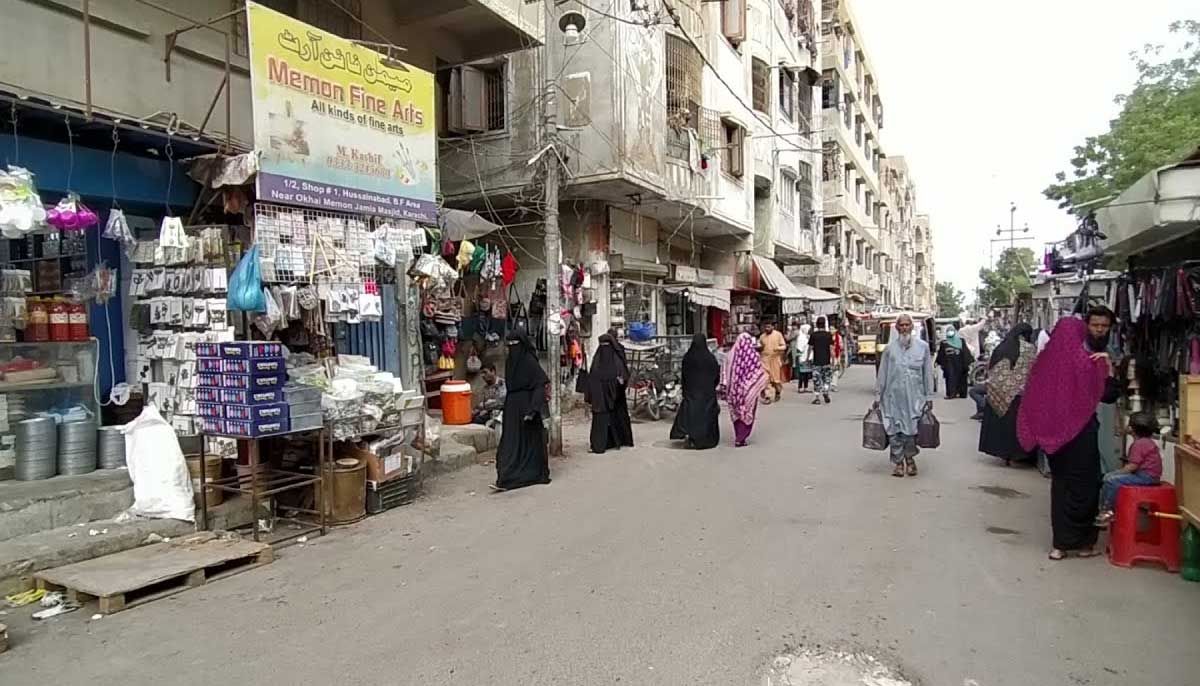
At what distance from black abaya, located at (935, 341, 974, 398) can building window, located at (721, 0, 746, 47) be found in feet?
31.7

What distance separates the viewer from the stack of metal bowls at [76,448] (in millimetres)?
6469

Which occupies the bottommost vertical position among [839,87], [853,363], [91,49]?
[853,363]

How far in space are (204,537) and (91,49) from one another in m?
4.64

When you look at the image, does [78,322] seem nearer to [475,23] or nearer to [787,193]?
[475,23]

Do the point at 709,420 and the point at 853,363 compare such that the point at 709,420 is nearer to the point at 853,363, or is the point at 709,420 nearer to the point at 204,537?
the point at 204,537

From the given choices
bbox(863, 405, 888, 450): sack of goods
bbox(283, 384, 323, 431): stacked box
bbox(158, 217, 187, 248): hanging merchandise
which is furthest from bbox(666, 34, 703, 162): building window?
bbox(283, 384, 323, 431): stacked box

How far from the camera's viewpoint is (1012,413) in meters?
9.03

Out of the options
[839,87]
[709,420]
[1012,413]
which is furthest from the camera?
[839,87]

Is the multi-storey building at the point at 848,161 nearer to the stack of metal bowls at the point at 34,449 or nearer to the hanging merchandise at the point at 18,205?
the stack of metal bowls at the point at 34,449

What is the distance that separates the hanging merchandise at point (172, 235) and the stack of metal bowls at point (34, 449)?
1.79 m

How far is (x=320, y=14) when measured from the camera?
1001 centimetres

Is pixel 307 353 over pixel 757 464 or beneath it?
over

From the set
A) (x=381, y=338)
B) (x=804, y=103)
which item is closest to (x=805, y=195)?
(x=804, y=103)

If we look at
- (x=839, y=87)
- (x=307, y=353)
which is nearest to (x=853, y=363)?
(x=839, y=87)
